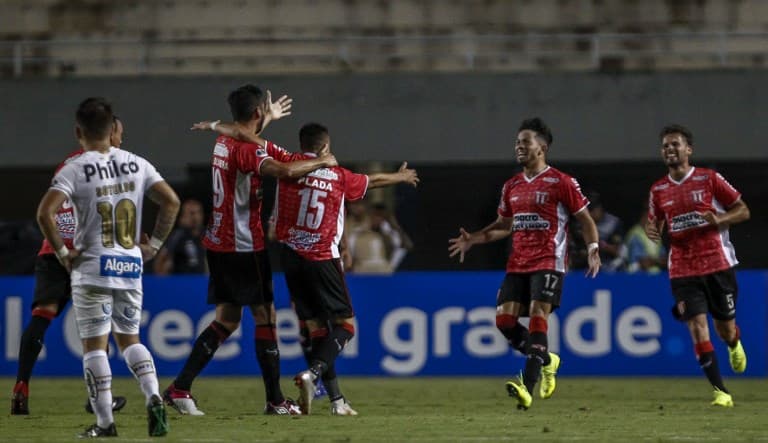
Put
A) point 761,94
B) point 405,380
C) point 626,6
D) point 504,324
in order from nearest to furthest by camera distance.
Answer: point 504,324 < point 405,380 < point 761,94 < point 626,6

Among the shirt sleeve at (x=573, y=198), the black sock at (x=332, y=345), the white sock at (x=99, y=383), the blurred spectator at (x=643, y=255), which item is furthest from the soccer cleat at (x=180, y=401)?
the blurred spectator at (x=643, y=255)

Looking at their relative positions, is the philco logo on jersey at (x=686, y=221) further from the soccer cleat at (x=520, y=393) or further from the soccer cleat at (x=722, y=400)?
the soccer cleat at (x=520, y=393)

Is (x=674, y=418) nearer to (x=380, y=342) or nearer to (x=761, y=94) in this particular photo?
(x=380, y=342)

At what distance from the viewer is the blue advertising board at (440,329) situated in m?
16.8

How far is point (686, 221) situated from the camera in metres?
12.7

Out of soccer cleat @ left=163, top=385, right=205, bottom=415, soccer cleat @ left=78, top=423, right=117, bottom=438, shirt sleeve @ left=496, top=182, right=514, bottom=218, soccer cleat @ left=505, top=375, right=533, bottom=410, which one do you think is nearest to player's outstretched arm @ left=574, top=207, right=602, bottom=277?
shirt sleeve @ left=496, top=182, right=514, bottom=218

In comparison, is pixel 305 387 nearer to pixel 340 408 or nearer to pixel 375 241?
pixel 340 408

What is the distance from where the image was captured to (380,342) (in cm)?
1706

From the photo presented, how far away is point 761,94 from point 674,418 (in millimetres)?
12621

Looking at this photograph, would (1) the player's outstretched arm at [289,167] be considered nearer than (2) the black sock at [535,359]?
Yes

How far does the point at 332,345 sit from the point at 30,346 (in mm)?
2237

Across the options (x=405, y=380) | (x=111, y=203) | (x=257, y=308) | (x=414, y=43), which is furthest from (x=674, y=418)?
(x=414, y=43)

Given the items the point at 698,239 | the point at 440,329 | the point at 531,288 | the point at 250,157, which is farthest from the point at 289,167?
the point at 440,329

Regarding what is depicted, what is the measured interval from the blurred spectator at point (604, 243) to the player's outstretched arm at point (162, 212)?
29.3 ft
